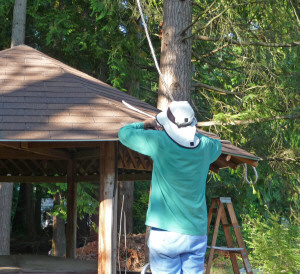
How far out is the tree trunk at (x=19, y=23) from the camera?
1323 centimetres

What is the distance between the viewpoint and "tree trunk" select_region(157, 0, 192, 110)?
30.3ft

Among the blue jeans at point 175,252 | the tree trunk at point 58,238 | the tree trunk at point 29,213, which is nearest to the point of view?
the blue jeans at point 175,252

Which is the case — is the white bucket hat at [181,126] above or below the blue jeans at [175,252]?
above

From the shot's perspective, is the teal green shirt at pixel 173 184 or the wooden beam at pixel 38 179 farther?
the wooden beam at pixel 38 179

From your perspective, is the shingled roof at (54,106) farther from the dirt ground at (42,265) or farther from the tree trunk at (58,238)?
the tree trunk at (58,238)

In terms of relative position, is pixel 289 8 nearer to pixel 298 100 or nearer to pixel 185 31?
pixel 298 100

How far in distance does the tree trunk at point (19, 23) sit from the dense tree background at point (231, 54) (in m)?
0.38

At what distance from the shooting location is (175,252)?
3916 millimetres

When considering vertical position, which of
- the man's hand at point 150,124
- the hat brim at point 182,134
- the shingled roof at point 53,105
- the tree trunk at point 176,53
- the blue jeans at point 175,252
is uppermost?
the tree trunk at point 176,53

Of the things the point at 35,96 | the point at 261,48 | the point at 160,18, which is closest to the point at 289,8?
the point at 261,48

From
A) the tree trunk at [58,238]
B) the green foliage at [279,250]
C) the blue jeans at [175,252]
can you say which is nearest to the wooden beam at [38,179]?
the green foliage at [279,250]

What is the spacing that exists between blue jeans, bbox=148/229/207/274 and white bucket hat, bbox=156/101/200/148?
72cm

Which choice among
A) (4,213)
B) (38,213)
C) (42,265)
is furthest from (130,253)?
(38,213)

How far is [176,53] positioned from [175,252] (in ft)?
19.6
